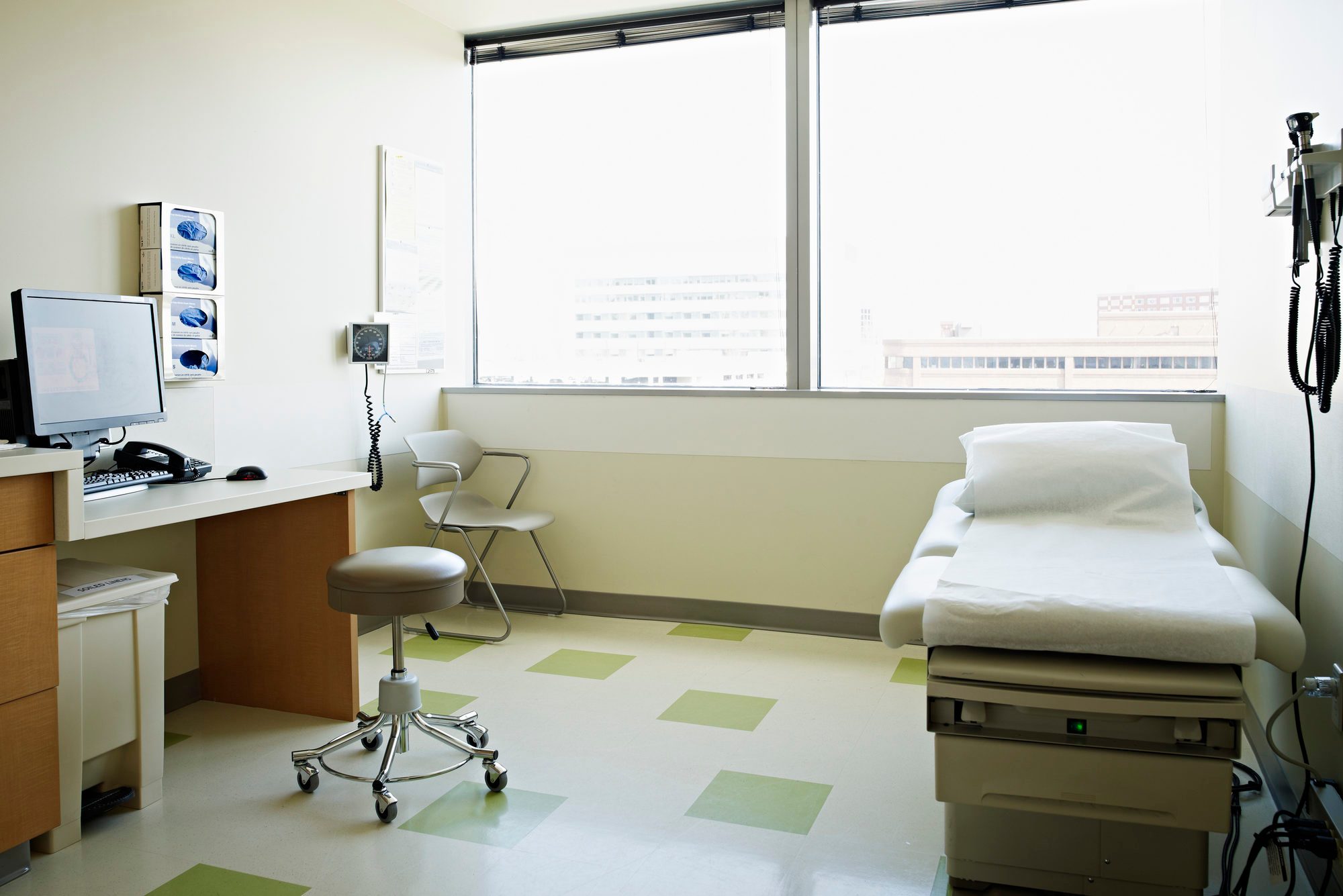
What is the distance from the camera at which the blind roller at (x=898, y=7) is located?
3963mm

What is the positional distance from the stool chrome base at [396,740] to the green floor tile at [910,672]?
1498 millimetres

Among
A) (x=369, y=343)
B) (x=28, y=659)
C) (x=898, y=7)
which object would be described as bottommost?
(x=28, y=659)

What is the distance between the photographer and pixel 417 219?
4.42 m

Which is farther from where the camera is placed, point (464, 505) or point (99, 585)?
point (464, 505)

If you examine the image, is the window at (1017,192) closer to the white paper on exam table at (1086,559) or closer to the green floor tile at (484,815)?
the white paper on exam table at (1086,559)

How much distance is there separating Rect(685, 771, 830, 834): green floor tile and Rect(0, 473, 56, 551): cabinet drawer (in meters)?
1.67

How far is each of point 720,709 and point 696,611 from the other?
1.12m

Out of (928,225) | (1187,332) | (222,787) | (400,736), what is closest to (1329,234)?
(1187,332)

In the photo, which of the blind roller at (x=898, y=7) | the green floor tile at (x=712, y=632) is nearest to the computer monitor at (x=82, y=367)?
the green floor tile at (x=712, y=632)

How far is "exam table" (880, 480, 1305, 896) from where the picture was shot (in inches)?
73.4

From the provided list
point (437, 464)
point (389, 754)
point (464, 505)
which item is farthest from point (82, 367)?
point (464, 505)

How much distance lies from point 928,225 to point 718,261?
92 centimetres

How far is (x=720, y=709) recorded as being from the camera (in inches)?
129

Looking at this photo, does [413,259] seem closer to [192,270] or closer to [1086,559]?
[192,270]
